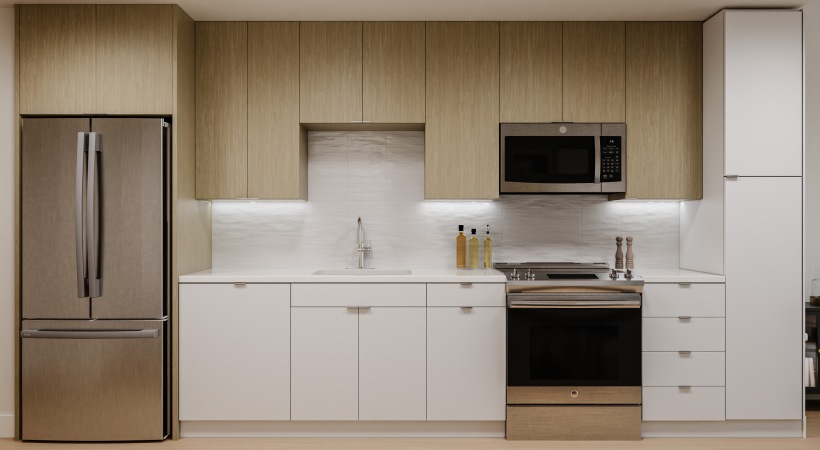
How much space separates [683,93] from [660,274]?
1.07 meters

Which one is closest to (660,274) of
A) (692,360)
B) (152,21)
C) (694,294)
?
(694,294)

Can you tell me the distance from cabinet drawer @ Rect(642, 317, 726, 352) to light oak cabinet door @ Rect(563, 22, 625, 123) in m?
1.19

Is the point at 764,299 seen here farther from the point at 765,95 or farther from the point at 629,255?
the point at 765,95

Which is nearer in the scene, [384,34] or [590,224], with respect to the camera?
[384,34]

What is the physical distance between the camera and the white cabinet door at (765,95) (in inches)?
128

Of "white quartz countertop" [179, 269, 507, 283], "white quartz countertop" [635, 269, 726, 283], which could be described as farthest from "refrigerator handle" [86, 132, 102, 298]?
"white quartz countertop" [635, 269, 726, 283]

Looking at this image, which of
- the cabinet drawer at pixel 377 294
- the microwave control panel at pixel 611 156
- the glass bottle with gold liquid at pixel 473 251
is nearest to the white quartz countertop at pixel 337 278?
the cabinet drawer at pixel 377 294

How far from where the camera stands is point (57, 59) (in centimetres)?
321

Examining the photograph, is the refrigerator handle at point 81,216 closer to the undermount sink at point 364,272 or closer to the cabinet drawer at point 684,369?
the undermount sink at point 364,272

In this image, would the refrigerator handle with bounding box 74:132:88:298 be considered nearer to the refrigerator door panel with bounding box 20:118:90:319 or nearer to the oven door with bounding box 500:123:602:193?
the refrigerator door panel with bounding box 20:118:90:319

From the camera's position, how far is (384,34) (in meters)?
3.47

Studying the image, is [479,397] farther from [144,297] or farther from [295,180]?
[144,297]

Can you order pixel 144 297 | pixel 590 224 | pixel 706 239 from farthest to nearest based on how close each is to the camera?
1. pixel 590 224
2. pixel 706 239
3. pixel 144 297

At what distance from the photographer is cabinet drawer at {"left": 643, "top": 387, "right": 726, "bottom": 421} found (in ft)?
10.6
